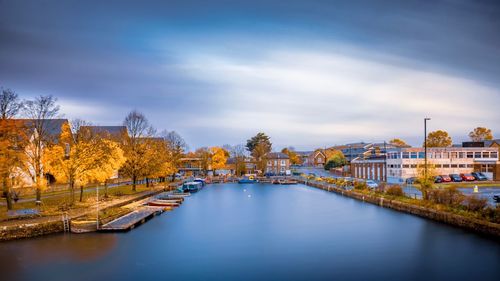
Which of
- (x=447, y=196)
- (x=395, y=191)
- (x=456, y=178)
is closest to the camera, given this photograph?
(x=447, y=196)

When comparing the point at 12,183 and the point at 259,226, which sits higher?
the point at 12,183

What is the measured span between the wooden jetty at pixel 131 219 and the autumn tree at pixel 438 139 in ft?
296

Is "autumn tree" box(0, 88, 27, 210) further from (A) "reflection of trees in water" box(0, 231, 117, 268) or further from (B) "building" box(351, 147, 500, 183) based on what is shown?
(B) "building" box(351, 147, 500, 183)

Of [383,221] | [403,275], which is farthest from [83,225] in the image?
[383,221]

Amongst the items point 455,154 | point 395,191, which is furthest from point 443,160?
point 395,191

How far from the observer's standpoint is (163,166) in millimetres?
60594

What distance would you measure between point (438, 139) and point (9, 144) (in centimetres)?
10722

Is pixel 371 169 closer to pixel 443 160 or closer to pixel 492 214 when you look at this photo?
pixel 443 160

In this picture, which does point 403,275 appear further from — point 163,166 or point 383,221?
point 163,166

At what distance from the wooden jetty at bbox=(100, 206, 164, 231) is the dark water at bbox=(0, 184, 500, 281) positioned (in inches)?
29.4

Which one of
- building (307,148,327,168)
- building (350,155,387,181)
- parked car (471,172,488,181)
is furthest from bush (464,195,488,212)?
building (307,148,327,168)

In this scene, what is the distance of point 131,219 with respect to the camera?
113ft

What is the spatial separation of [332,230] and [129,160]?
3161cm

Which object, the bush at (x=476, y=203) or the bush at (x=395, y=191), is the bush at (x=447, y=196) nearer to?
the bush at (x=476, y=203)
